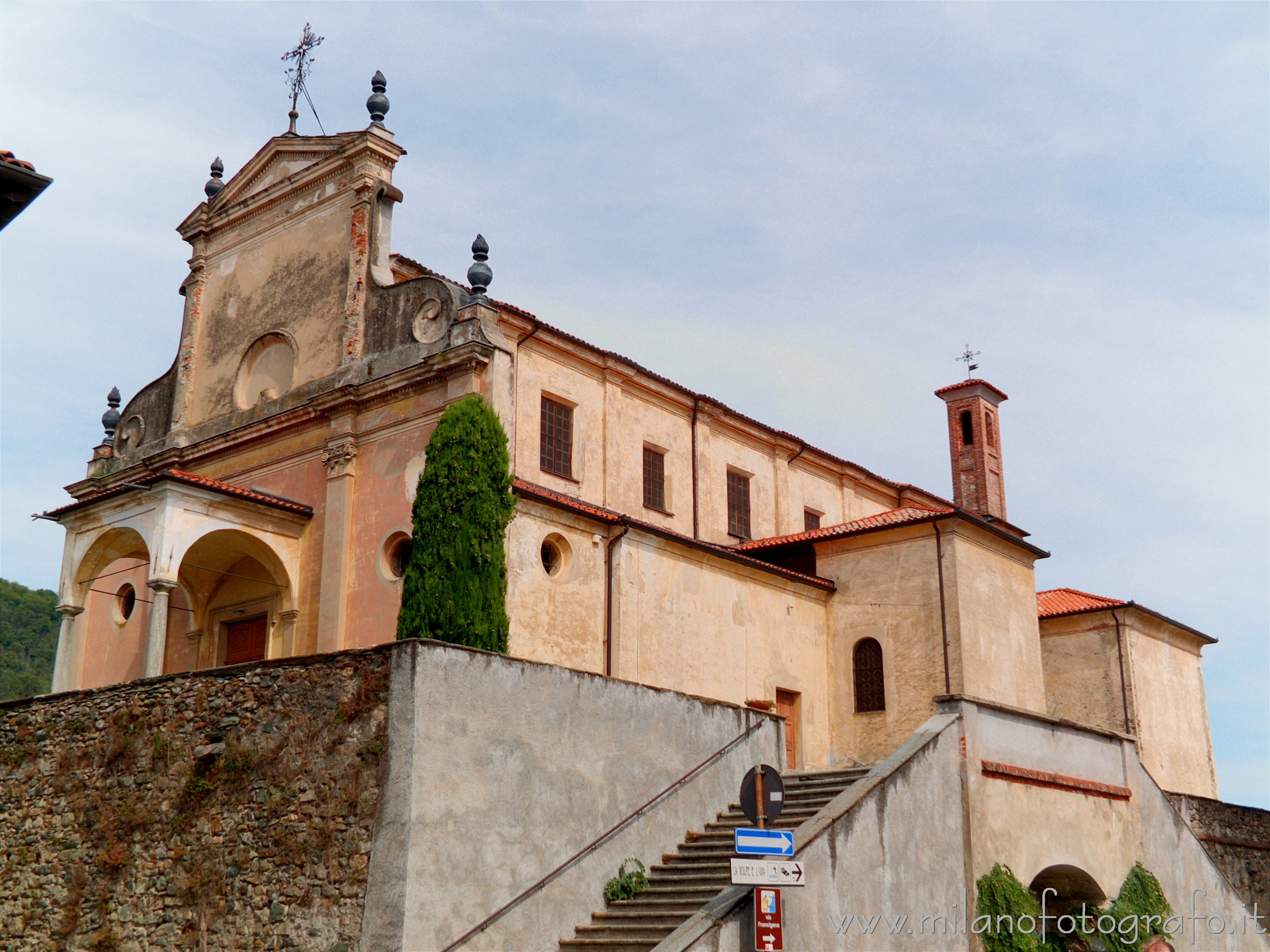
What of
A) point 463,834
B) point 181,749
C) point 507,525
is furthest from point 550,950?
point 507,525

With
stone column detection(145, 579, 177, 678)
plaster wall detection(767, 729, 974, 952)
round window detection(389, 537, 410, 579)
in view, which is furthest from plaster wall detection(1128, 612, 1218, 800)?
stone column detection(145, 579, 177, 678)

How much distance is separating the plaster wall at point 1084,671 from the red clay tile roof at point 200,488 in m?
17.7

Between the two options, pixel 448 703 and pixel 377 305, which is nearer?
pixel 448 703

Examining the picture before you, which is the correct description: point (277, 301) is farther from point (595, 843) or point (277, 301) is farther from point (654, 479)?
point (595, 843)

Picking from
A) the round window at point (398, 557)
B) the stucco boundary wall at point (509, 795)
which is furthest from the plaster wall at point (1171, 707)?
the round window at point (398, 557)

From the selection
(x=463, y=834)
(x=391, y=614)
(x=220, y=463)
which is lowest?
(x=463, y=834)

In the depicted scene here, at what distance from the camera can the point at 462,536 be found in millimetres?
17766

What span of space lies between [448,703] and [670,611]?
9.08 metres

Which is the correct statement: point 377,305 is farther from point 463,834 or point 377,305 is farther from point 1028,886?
point 1028,886

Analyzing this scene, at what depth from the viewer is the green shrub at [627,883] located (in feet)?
50.2

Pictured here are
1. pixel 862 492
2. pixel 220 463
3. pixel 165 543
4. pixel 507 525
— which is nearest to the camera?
pixel 507 525

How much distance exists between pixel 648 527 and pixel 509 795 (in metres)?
8.68

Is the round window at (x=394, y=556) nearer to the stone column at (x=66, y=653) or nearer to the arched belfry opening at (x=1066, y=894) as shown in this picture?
the stone column at (x=66, y=653)

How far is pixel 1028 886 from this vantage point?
58.2 feet
